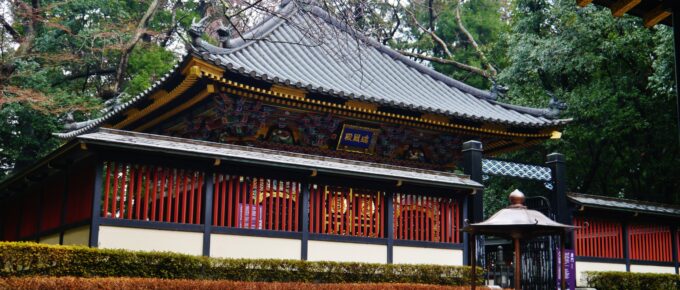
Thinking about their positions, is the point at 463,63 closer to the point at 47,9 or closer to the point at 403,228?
the point at 47,9

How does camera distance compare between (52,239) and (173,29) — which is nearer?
(52,239)

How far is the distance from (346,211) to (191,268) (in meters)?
3.94

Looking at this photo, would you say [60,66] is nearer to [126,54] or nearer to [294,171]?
[126,54]

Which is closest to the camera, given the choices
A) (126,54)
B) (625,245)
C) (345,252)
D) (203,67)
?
(203,67)

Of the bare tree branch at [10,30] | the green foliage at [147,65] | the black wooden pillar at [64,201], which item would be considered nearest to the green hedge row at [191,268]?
Result: the black wooden pillar at [64,201]

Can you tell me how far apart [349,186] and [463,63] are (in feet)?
74.0

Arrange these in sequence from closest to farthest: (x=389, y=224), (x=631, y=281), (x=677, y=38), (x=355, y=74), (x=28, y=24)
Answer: (x=677, y=38), (x=389, y=224), (x=631, y=281), (x=355, y=74), (x=28, y=24)

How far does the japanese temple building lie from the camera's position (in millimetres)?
13094

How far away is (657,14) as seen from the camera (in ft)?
18.6

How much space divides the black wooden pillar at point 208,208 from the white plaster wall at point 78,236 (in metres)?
1.92

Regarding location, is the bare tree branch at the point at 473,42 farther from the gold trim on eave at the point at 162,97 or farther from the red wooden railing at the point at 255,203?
the red wooden railing at the point at 255,203

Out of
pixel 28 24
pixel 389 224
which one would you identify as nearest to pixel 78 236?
pixel 389 224

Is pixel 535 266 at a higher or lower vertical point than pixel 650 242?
lower

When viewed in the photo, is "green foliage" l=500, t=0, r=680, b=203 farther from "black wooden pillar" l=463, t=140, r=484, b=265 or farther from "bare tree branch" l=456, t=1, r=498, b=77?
"black wooden pillar" l=463, t=140, r=484, b=265
